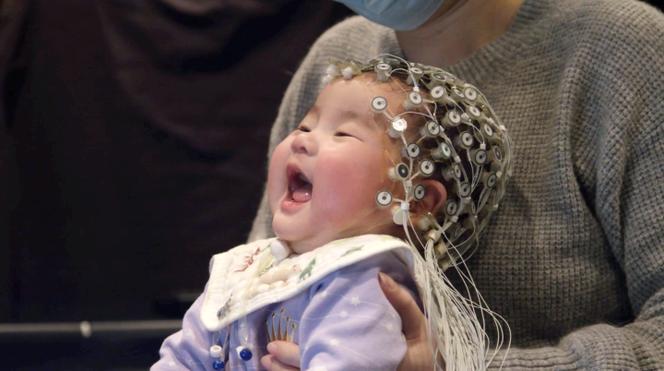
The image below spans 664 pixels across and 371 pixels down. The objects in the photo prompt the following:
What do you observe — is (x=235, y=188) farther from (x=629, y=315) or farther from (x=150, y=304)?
(x=629, y=315)

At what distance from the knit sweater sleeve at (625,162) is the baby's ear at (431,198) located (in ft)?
0.65

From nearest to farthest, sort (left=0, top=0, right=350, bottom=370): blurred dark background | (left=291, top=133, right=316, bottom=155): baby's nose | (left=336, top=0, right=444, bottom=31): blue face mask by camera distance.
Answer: (left=291, top=133, right=316, bottom=155): baby's nose → (left=336, top=0, right=444, bottom=31): blue face mask → (left=0, top=0, right=350, bottom=370): blurred dark background

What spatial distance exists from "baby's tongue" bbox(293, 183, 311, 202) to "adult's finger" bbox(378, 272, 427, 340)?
0.14 meters

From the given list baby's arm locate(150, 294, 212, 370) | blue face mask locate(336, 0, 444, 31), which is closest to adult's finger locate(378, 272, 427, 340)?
baby's arm locate(150, 294, 212, 370)

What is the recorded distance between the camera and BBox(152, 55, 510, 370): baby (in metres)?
0.87

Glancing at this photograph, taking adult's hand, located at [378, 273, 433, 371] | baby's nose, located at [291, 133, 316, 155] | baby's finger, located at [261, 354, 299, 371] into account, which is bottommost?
baby's finger, located at [261, 354, 299, 371]

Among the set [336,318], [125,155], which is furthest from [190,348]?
[125,155]

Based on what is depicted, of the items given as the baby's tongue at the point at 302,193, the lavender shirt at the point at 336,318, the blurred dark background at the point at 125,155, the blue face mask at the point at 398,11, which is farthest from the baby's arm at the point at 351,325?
the blurred dark background at the point at 125,155

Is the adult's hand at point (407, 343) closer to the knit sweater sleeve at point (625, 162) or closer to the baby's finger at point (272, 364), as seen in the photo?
the baby's finger at point (272, 364)

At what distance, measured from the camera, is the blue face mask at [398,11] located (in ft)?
3.72

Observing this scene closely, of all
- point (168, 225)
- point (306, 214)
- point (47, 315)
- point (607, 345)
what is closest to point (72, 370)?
point (47, 315)

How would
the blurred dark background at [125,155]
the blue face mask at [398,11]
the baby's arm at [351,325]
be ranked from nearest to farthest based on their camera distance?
1. the baby's arm at [351,325]
2. the blue face mask at [398,11]
3. the blurred dark background at [125,155]

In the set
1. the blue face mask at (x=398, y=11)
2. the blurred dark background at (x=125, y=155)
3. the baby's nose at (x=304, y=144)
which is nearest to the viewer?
the baby's nose at (x=304, y=144)

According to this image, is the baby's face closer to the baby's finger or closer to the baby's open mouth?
the baby's open mouth
